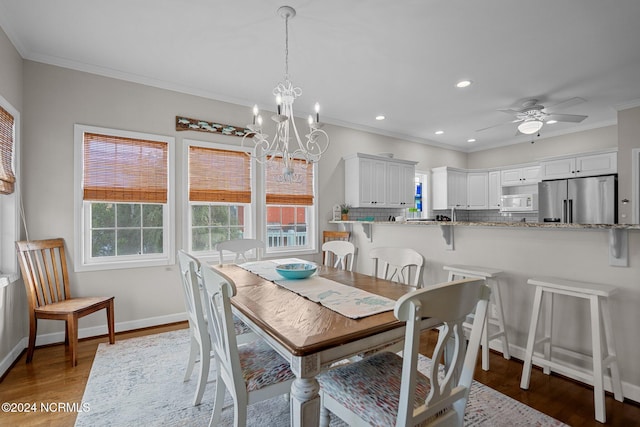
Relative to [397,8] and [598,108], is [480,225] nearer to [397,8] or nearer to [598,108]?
[397,8]

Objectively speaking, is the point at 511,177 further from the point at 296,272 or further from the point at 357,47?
the point at 296,272

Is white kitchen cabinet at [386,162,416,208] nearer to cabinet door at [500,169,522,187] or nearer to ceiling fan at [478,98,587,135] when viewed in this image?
ceiling fan at [478,98,587,135]

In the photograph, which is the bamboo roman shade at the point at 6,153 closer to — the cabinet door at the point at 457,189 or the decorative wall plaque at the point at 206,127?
the decorative wall plaque at the point at 206,127

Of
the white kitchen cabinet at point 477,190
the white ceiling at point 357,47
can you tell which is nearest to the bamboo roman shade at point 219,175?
the white ceiling at point 357,47

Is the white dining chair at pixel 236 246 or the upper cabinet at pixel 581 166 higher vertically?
the upper cabinet at pixel 581 166

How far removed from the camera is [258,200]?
4.13 m

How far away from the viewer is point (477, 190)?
6.45 m

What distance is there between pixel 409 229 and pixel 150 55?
3.20 m

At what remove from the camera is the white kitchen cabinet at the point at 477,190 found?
639cm

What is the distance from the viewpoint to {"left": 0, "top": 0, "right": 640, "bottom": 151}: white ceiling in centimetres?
227

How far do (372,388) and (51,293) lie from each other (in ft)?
10.3

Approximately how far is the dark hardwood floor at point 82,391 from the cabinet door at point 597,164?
12.5ft


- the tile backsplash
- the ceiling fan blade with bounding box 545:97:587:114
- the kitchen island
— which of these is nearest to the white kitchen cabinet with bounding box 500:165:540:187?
the tile backsplash

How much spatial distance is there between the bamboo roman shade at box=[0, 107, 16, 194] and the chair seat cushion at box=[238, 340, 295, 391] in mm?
2418
